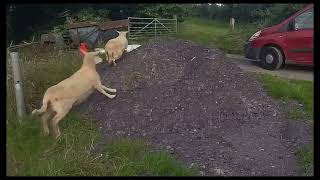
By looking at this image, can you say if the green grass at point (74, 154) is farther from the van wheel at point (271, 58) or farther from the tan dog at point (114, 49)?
the van wheel at point (271, 58)

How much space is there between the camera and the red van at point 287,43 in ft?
33.6

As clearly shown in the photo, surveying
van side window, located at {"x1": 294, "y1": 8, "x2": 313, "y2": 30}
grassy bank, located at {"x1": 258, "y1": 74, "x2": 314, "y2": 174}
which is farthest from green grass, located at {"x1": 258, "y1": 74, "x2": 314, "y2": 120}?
van side window, located at {"x1": 294, "y1": 8, "x2": 313, "y2": 30}

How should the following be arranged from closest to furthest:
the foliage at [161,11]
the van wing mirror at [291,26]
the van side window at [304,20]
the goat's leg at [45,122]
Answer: the goat's leg at [45,122]
the van side window at [304,20]
the van wing mirror at [291,26]
the foliage at [161,11]

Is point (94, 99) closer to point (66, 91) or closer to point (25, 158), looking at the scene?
point (66, 91)

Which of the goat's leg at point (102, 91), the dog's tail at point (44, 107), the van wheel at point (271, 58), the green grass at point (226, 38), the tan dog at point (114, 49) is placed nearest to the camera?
the dog's tail at point (44, 107)

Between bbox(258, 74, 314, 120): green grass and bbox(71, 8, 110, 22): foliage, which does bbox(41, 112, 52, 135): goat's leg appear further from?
bbox(71, 8, 110, 22): foliage

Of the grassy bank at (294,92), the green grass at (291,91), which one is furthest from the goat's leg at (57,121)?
the green grass at (291,91)

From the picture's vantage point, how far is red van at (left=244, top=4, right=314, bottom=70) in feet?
33.6

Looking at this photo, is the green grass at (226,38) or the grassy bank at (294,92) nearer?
the grassy bank at (294,92)

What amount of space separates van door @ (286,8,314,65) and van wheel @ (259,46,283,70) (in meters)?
0.20

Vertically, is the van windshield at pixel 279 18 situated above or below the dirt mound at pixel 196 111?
above

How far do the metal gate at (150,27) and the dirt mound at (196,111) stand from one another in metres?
8.19

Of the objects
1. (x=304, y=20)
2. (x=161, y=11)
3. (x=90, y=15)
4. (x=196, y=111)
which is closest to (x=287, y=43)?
(x=304, y=20)

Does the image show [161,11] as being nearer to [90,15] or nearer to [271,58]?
[90,15]
